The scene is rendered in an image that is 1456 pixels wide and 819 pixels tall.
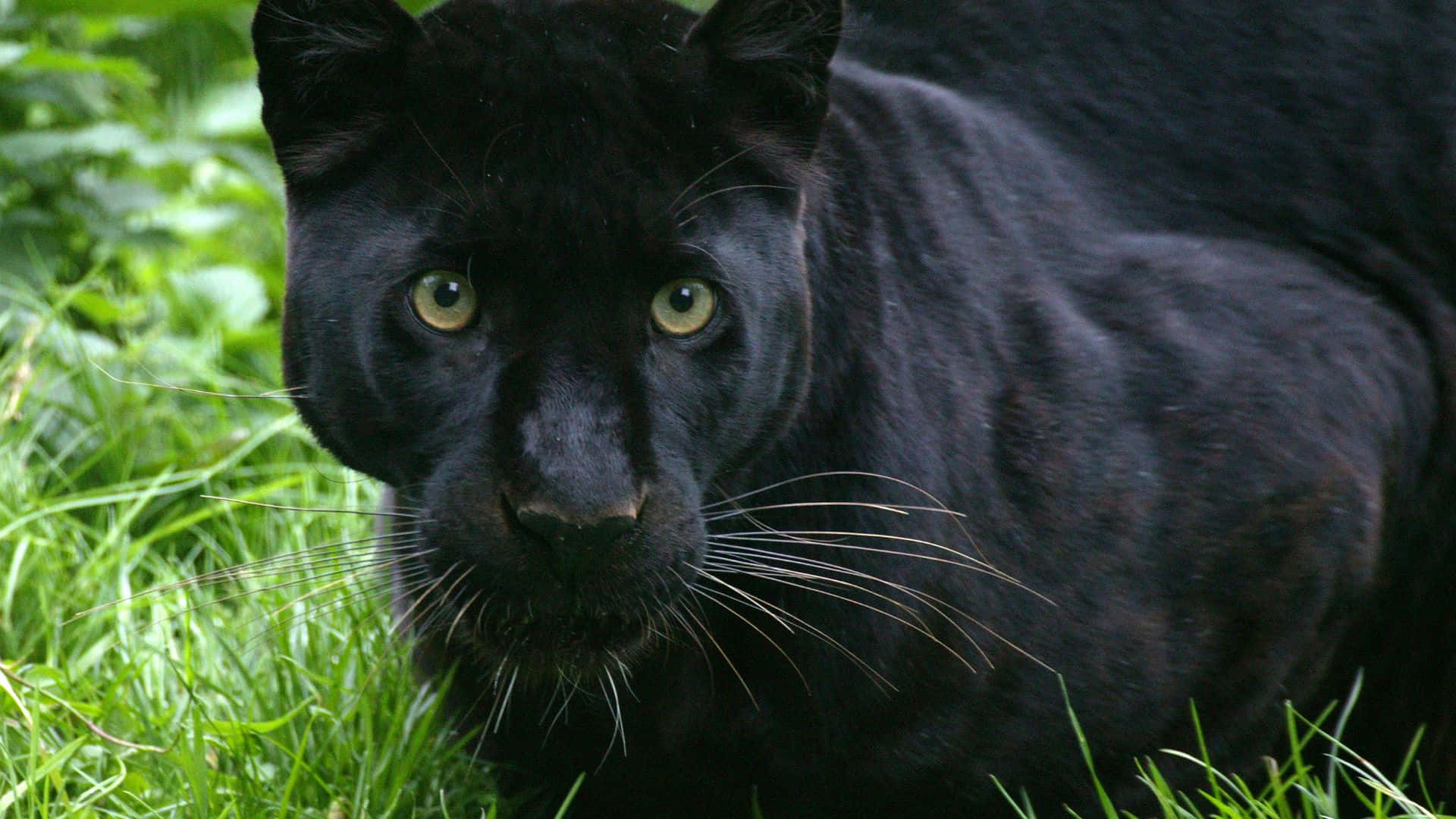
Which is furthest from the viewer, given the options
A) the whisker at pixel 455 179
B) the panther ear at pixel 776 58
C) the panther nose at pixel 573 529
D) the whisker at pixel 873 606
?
the whisker at pixel 873 606

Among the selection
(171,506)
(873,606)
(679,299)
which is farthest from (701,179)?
(171,506)

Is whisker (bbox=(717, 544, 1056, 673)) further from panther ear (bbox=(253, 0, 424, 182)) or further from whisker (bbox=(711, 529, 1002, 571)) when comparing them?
panther ear (bbox=(253, 0, 424, 182))

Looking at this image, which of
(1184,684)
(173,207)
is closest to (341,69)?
(1184,684)

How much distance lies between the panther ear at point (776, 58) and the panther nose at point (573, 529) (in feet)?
1.74

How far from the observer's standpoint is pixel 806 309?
1.92 metres

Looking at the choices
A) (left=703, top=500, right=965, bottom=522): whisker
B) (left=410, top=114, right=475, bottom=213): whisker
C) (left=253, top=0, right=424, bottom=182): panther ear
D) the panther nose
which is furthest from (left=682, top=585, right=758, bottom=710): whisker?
(left=253, top=0, right=424, bottom=182): panther ear

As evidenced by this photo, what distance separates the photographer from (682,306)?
70.4 inches

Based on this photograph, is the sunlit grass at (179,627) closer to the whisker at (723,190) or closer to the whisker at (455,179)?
the whisker at (455,179)

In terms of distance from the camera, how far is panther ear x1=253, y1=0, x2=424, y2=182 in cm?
179

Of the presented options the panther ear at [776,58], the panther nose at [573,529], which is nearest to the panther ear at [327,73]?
the panther ear at [776,58]

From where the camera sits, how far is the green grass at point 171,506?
2.17 metres

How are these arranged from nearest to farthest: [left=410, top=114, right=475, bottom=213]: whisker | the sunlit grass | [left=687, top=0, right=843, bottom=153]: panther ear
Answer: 1. [left=410, top=114, right=475, bottom=213]: whisker
2. [left=687, top=0, right=843, bottom=153]: panther ear
3. the sunlit grass

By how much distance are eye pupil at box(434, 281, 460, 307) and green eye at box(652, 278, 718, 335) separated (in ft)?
0.70

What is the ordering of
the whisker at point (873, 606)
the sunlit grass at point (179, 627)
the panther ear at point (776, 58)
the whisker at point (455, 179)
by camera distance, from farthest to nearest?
the sunlit grass at point (179, 627) < the whisker at point (873, 606) < the panther ear at point (776, 58) < the whisker at point (455, 179)
